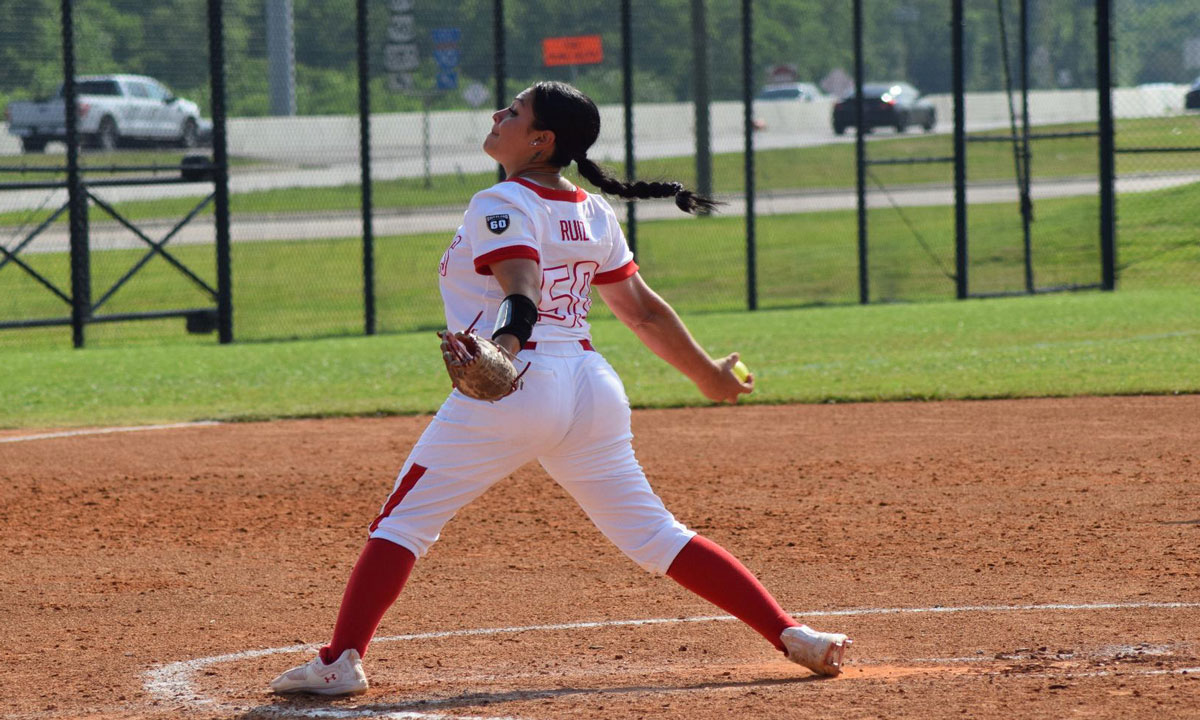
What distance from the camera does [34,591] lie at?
20.1ft

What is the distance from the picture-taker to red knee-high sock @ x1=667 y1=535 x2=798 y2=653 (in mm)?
4449

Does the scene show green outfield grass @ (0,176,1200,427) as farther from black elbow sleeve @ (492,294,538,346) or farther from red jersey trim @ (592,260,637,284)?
black elbow sleeve @ (492,294,538,346)

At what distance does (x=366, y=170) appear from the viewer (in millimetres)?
17141

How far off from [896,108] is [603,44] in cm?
442

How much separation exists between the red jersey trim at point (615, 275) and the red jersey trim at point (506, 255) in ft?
1.48

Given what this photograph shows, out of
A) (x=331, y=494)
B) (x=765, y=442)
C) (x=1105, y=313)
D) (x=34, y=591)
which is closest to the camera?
(x=34, y=591)

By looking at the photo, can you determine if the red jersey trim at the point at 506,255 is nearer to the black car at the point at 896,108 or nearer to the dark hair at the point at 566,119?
the dark hair at the point at 566,119

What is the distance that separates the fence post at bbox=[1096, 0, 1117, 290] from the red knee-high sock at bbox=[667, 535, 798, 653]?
16.1m

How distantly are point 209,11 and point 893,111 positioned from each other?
923 centimetres

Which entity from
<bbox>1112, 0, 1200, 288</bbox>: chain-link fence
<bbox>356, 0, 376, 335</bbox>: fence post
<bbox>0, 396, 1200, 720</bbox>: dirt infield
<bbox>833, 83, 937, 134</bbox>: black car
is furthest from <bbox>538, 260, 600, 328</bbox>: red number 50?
<bbox>833, 83, 937, 134</bbox>: black car

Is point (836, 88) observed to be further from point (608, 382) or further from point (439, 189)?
point (608, 382)

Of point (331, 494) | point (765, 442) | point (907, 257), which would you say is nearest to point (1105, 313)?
point (907, 257)

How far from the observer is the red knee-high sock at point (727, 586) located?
4.45m

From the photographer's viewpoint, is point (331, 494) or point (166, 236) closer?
point (331, 494)
